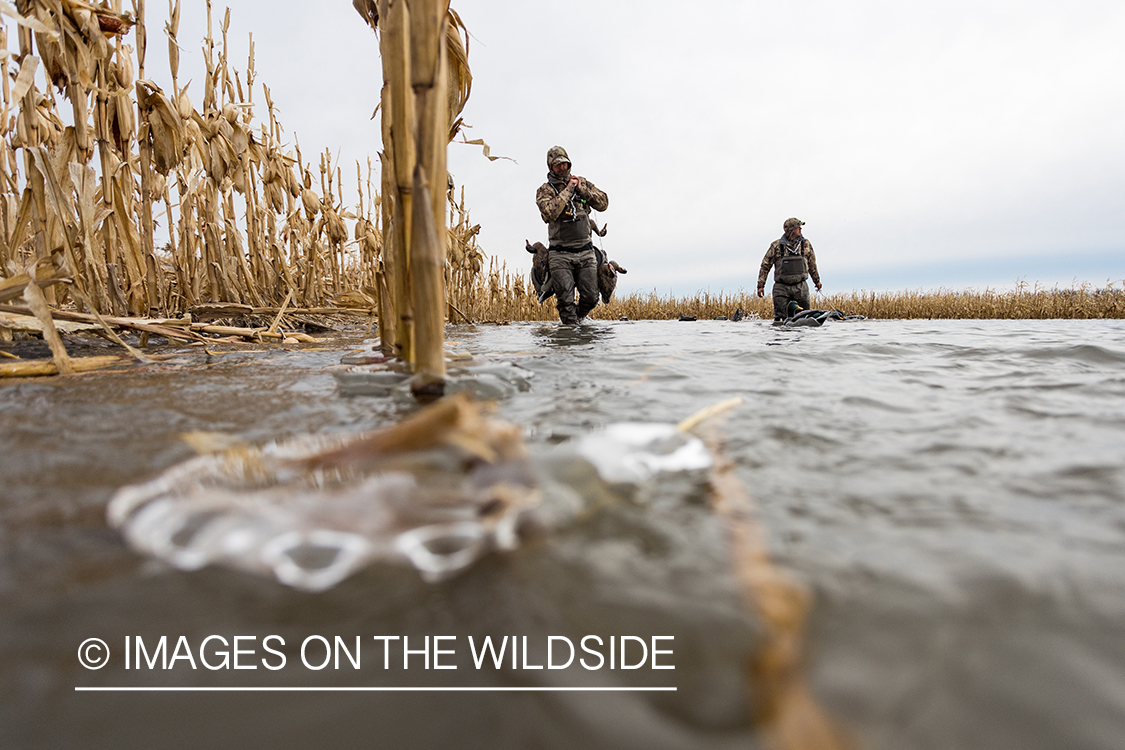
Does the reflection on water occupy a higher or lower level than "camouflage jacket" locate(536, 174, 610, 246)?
lower

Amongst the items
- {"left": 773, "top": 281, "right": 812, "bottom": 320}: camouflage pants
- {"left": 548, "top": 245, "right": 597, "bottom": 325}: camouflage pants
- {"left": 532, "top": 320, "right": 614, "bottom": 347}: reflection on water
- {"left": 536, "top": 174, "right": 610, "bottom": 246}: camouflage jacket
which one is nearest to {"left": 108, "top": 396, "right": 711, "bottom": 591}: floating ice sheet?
{"left": 532, "top": 320, "right": 614, "bottom": 347}: reflection on water

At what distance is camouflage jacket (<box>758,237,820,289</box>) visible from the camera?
952cm

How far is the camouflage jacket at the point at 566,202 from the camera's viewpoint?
684 centimetres

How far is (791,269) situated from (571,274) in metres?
4.53

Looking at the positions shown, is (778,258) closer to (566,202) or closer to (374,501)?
(566,202)

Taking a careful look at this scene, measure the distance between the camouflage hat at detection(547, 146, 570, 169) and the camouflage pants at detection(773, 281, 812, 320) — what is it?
4874 mm

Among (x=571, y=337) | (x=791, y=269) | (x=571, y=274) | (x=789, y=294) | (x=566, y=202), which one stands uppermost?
(x=566, y=202)

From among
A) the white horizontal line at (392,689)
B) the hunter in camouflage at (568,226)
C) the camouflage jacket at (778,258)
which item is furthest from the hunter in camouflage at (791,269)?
the white horizontal line at (392,689)

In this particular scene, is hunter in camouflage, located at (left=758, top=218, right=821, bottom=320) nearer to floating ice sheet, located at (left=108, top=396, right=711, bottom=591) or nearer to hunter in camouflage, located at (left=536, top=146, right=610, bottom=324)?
hunter in camouflage, located at (left=536, top=146, right=610, bottom=324)

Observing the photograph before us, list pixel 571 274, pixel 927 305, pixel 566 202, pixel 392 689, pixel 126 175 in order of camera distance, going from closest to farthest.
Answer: pixel 392 689, pixel 126 175, pixel 566 202, pixel 571 274, pixel 927 305

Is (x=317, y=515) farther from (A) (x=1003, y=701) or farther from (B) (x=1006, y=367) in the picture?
(B) (x=1006, y=367)

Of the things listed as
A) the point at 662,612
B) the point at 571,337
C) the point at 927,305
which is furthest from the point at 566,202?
the point at 927,305

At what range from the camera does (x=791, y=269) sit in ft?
30.9

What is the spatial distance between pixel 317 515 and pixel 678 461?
664 millimetres
